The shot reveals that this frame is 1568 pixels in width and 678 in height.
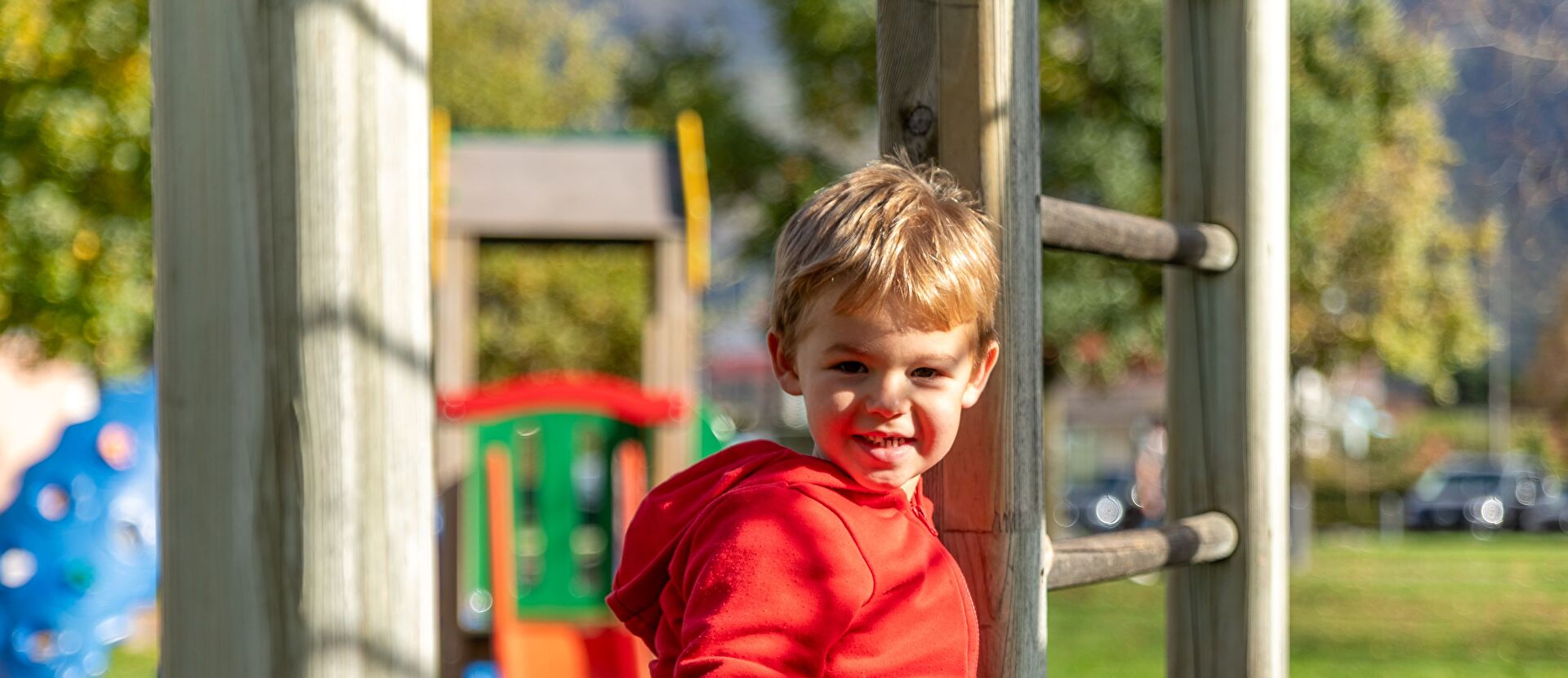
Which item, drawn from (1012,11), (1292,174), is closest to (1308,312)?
(1292,174)

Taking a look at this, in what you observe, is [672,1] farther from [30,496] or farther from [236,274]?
[236,274]

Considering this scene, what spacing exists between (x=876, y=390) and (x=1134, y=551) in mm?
687

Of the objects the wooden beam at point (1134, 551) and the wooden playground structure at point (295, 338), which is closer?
the wooden playground structure at point (295, 338)

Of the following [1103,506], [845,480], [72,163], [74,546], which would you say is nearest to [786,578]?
[845,480]

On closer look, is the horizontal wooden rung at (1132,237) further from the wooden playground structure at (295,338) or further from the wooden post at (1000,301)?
the wooden playground structure at (295,338)

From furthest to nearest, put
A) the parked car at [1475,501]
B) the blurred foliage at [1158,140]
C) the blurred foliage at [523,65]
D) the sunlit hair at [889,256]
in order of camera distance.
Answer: the parked car at [1475,501] → the blurred foliage at [523,65] → the blurred foliage at [1158,140] → the sunlit hair at [889,256]

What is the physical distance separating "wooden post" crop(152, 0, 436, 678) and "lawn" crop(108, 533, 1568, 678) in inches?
226

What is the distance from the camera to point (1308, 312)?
1792 centimetres

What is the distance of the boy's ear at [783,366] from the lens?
5.22 ft

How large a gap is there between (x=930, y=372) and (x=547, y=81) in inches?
1062

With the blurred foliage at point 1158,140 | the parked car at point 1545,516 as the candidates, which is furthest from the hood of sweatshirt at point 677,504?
the parked car at point 1545,516

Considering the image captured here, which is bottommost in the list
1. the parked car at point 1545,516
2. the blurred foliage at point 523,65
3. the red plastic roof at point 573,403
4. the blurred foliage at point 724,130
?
the parked car at point 1545,516

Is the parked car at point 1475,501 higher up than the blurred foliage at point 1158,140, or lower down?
lower down

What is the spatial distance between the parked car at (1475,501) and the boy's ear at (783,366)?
3192 centimetres
